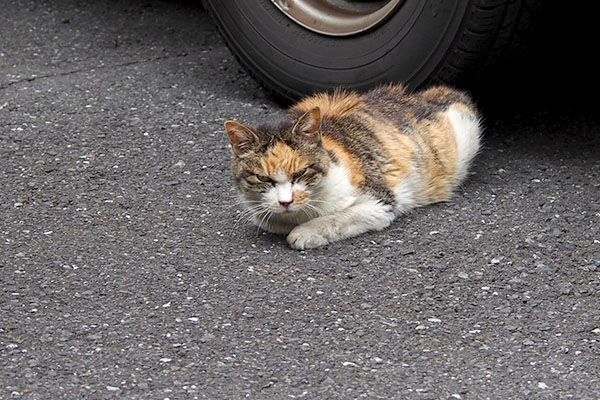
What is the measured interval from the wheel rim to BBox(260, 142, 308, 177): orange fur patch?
3.78ft

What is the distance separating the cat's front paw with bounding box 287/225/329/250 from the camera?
4.03 metres

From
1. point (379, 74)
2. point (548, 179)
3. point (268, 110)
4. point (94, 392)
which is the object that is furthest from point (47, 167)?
point (548, 179)

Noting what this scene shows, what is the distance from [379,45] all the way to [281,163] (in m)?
1.16

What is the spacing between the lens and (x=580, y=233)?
161 inches

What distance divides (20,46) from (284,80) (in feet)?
6.77

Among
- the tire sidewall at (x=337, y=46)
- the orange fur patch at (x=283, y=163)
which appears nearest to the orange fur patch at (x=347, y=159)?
the orange fur patch at (x=283, y=163)

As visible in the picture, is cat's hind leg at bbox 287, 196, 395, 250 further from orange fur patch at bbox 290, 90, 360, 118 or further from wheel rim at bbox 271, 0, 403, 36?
wheel rim at bbox 271, 0, 403, 36

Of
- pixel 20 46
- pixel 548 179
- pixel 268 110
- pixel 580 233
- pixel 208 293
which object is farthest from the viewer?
pixel 20 46

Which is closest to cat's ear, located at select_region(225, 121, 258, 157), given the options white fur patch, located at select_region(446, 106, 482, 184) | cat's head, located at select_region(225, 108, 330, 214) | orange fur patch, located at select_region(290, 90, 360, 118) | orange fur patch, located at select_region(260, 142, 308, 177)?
cat's head, located at select_region(225, 108, 330, 214)

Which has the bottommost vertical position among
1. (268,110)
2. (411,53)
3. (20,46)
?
(20,46)

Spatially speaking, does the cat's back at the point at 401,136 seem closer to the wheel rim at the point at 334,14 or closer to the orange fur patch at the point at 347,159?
the orange fur patch at the point at 347,159

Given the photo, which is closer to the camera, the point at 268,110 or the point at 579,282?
the point at 579,282

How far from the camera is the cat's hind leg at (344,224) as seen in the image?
4.04 metres

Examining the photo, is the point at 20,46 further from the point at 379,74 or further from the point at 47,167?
the point at 379,74
